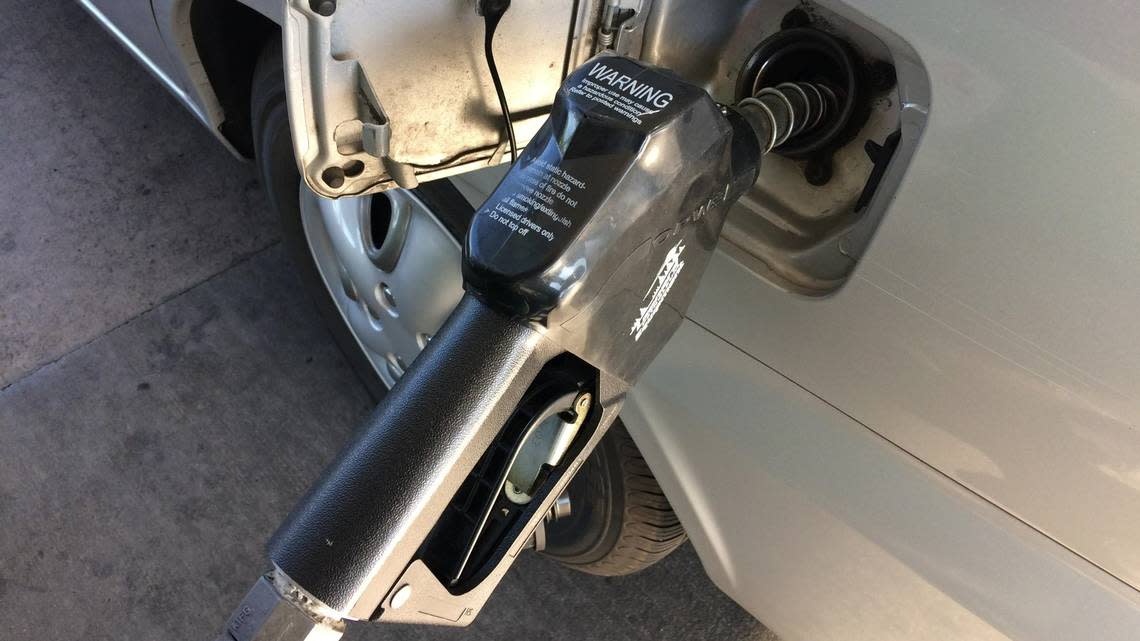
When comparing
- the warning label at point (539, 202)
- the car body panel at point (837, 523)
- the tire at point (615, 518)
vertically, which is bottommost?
the tire at point (615, 518)

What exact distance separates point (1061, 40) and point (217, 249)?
2200 millimetres

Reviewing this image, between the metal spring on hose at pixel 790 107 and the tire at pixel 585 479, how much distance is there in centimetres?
65

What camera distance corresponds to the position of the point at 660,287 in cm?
95

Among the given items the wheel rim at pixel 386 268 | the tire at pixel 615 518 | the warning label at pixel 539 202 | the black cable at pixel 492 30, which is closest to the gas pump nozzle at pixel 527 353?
the warning label at pixel 539 202

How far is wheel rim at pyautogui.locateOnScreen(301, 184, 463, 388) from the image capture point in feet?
5.40

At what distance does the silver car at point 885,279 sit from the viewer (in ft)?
2.65

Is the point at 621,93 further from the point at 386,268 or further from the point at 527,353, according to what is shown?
the point at 386,268

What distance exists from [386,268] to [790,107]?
1018 millimetres

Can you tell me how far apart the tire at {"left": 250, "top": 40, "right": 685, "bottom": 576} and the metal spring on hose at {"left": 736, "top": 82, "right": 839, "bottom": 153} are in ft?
2.13

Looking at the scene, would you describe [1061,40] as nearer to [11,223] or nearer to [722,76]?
[722,76]

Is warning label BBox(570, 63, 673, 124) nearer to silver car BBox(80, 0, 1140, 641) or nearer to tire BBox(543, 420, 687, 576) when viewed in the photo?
silver car BBox(80, 0, 1140, 641)

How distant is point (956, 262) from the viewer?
0.90 metres

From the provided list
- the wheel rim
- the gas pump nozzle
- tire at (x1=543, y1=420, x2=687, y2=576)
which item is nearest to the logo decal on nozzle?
the gas pump nozzle

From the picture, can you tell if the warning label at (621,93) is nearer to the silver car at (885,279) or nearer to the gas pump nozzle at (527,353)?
the gas pump nozzle at (527,353)
